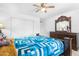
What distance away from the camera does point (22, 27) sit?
172cm

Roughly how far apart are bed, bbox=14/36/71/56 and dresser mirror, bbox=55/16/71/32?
0.60ft

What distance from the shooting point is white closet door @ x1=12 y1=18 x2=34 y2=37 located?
5.55 ft

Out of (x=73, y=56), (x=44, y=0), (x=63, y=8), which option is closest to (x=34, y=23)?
(x=44, y=0)

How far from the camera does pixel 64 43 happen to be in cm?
177

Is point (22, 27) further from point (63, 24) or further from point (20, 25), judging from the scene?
point (63, 24)

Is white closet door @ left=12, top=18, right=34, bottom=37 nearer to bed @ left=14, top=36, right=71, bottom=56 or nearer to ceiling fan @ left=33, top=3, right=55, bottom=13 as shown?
bed @ left=14, top=36, right=71, bottom=56

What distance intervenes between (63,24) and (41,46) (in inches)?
20.6

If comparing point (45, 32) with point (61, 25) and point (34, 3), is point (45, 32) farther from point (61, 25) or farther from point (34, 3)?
point (34, 3)

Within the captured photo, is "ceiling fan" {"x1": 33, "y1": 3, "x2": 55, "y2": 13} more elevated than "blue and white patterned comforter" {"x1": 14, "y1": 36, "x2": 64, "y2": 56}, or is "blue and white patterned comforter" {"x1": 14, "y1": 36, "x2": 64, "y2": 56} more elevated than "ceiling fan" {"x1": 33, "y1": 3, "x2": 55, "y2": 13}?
"ceiling fan" {"x1": 33, "y1": 3, "x2": 55, "y2": 13}

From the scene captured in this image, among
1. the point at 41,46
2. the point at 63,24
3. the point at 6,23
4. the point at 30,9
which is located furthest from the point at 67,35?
the point at 6,23

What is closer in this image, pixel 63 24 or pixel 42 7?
pixel 42 7

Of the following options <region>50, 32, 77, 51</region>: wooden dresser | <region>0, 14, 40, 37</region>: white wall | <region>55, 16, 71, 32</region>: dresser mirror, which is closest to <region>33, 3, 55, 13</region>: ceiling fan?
<region>0, 14, 40, 37</region>: white wall

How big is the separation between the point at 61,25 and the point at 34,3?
1.89 ft

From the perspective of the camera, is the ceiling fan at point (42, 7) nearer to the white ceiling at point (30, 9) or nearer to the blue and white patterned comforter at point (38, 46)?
the white ceiling at point (30, 9)
